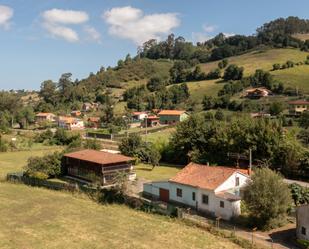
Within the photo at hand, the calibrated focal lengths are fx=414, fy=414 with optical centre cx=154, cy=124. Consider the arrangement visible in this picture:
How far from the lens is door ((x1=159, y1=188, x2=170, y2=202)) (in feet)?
122

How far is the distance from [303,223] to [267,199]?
2962mm

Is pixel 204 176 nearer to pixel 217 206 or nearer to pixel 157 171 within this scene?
pixel 217 206

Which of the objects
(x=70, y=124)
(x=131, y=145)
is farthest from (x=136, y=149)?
(x=70, y=124)

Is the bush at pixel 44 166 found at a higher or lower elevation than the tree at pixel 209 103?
lower

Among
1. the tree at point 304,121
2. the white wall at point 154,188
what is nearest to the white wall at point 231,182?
the white wall at point 154,188

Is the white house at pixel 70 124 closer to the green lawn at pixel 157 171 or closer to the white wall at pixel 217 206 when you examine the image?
the green lawn at pixel 157 171

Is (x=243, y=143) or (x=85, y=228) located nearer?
(x=85, y=228)

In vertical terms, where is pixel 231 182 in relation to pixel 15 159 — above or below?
above

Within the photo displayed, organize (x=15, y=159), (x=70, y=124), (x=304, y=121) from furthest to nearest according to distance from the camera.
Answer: (x=70, y=124) < (x=304, y=121) < (x=15, y=159)

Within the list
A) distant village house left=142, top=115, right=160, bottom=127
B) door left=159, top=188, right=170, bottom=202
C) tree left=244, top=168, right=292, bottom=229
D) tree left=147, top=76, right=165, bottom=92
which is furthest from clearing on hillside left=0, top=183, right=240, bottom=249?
tree left=147, top=76, right=165, bottom=92

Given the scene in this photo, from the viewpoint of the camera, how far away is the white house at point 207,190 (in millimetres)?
31797

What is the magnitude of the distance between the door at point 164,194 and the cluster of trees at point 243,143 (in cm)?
1374

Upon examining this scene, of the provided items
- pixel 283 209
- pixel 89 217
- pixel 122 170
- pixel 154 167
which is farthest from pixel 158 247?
pixel 154 167

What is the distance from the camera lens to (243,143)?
47.4m
